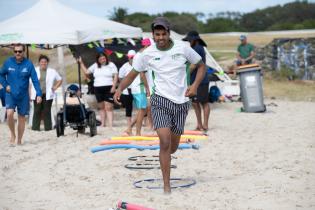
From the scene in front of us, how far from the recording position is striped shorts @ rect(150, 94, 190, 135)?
7344 mm

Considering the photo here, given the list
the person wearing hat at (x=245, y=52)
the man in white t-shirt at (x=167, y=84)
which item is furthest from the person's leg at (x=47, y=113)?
the man in white t-shirt at (x=167, y=84)

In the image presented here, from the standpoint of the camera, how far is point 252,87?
53.9 feet

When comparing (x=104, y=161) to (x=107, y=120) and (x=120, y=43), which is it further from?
(x=120, y=43)

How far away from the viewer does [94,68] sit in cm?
1417

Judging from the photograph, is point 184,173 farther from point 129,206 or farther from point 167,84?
point 129,206

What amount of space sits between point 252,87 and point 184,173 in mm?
8140

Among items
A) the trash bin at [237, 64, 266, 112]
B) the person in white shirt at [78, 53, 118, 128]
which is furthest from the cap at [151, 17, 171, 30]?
the trash bin at [237, 64, 266, 112]

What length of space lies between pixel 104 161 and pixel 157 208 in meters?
3.11

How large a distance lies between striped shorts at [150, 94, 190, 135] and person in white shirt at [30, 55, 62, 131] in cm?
678

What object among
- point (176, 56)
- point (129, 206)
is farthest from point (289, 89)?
point (129, 206)

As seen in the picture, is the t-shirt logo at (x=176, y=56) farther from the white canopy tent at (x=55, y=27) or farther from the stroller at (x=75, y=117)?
the white canopy tent at (x=55, y=27)

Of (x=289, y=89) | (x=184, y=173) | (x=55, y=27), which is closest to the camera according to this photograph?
(x=184, y=173)

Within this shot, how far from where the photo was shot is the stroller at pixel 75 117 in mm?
12633

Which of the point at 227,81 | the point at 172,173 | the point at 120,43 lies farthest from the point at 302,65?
the point at 172,173
